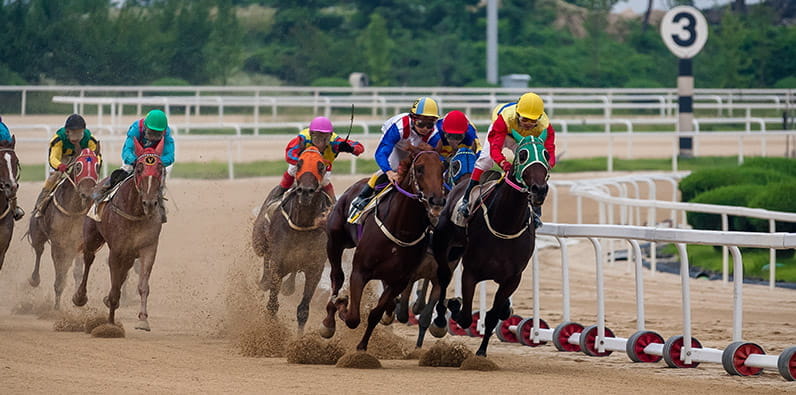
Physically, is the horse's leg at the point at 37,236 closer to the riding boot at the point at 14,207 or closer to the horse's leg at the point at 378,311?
the riding boot at the point at 14,207

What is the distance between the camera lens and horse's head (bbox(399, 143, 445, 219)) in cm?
782

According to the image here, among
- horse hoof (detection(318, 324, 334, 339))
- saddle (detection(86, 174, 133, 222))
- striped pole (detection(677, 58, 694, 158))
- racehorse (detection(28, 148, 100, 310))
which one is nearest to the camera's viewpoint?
horse hoof (detection(318, 324, 334, 339))

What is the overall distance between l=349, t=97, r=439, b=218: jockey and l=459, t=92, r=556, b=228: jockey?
1.35 feet

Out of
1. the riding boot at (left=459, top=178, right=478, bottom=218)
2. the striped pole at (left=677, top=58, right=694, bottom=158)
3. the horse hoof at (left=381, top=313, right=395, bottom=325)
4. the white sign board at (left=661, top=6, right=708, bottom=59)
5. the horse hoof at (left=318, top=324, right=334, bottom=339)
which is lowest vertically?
the horse hoof at (left=318, top=324, right=334, bottom=339)

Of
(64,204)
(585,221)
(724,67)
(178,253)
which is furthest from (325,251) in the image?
(724,67)

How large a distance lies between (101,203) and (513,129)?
3804 mm

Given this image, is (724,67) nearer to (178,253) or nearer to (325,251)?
(178,253)

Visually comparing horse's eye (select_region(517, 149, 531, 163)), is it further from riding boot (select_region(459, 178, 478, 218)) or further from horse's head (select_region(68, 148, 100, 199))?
horse's head (select_region(68, 148, 100, 199))

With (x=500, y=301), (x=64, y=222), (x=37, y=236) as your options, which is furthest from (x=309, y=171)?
(x=37, y=236)

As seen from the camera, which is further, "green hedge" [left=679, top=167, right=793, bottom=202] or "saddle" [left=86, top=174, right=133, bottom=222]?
"green hedge" [left=679, top=167, right=793, bottom=202]

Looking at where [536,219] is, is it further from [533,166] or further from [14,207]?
[14,207]

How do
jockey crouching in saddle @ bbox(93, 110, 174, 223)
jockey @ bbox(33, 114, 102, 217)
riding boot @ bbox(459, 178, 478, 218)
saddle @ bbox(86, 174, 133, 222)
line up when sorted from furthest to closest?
jockey @ bbox(33, 114, 102, 217), saddle @ bbox(86, 174, 133, 222), jockey crouching in saddle @ bbox(93, 110, 174, 223), riding boot @ bbox(459, 178, 478, 218)

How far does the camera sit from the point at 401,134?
29.0 ft

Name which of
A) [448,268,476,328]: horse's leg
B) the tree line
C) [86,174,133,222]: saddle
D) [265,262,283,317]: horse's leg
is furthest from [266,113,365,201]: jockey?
the tree line
